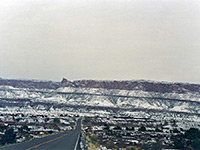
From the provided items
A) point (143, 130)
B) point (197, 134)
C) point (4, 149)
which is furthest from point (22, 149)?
point (143, 130)

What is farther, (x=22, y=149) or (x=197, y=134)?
(x=197, y=134)

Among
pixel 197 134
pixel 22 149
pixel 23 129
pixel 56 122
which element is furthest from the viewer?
pixel 56 122

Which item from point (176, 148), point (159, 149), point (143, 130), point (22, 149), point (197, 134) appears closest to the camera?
point (22, 149)

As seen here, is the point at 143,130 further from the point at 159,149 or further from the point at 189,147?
the point at 159,149

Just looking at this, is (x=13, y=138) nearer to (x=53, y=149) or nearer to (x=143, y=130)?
(x=53, y=149)

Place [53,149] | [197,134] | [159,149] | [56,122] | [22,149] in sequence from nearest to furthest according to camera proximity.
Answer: [22,149] → [53,149] → [159,149] → [197,134] → [56,122]

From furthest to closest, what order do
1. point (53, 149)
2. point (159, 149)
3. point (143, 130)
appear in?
1. point (143, 130)
2. point (159, 149)
3. point (53, 149)

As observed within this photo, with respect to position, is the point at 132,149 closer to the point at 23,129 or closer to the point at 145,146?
the point at 145,146

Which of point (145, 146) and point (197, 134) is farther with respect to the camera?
point (197, 134)

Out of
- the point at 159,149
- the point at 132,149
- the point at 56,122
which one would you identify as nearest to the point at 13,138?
the point at 132,149
